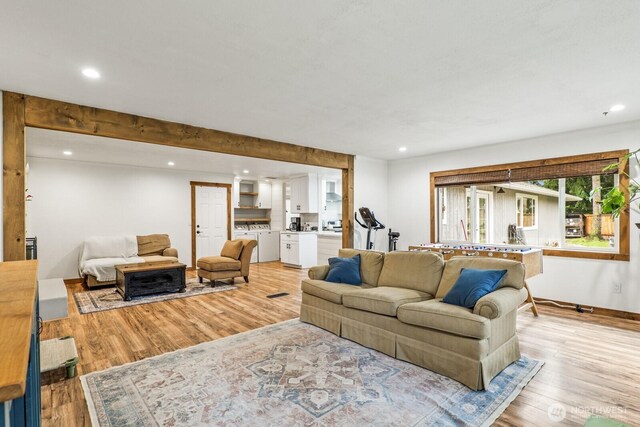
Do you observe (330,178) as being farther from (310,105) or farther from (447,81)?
(447,81)

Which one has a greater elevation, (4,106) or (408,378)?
(4,106)

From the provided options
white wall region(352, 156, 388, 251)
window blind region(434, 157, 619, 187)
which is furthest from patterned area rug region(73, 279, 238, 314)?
window blind region(434, 157, 619, 187)

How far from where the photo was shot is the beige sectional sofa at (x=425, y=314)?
8.15 ft

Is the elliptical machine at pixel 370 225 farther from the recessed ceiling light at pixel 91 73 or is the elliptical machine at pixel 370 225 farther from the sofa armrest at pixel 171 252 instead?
the recessed ceiling light at pixel 91 73

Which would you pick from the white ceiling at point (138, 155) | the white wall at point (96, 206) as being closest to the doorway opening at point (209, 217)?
the white wall at point (96, 206)

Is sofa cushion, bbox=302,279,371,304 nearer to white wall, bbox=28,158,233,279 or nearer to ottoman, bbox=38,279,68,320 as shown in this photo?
ottoman, bbox=38,279,68,320

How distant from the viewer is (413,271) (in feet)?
11.5

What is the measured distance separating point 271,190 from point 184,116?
6.23 meters

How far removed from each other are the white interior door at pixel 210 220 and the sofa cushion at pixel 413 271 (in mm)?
5649

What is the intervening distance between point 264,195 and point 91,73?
23.9ft

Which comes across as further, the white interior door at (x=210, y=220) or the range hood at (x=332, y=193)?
the range hood at (x=332, y=193)

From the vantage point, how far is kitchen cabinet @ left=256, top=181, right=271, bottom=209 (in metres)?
9.92

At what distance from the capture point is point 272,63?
8.39ft

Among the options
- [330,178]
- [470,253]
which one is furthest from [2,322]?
[330,178]
